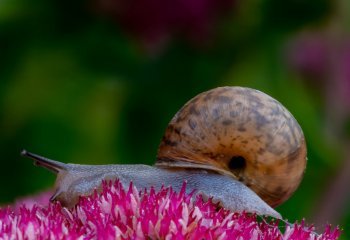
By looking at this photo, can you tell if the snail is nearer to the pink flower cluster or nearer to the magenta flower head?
the magenta flower head

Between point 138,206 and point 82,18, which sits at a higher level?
point 82,18

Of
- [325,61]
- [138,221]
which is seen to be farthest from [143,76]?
[138,221]

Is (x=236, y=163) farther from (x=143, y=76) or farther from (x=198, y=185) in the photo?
(x=143, y=76)

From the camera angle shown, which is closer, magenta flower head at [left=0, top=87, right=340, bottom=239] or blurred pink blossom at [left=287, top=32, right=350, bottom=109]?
magenta flower head at [left=0, top=87, right=340, bottom=239]

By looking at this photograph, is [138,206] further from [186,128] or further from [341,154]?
[341,154]

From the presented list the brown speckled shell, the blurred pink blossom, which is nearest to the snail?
the brown speckled shell

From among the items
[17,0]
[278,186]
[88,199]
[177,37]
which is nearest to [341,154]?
[177,37]
